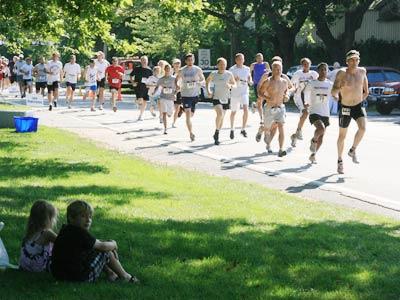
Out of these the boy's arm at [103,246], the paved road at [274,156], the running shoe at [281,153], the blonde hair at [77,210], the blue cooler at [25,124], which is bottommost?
the paved road at [274,156]

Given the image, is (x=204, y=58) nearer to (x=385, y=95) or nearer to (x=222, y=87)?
(x=385, y=95)

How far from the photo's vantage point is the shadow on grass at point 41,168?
12.4 metres

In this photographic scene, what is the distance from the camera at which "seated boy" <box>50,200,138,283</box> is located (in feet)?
20.7

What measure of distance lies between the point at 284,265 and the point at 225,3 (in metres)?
37.4

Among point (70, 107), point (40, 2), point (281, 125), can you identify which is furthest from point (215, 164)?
point (70, 107)

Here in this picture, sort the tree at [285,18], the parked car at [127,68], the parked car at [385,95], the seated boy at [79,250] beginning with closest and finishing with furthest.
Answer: the seated boy at [79,250] → the parked car at [385,95] → the tree at [285,18] → the parked car at [127,68]

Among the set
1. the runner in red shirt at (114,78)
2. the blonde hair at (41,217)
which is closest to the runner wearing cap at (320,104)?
the blonde hair at (41,217)

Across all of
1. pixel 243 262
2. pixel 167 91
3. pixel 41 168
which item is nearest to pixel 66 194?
pixel 41 168

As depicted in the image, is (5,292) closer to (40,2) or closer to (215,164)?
(215,164)

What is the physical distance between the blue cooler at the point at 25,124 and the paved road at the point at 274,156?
1414 mm

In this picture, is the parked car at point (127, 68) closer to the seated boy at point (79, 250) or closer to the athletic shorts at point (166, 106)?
the athletic shorts at point (166, 106)

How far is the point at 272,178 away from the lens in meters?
13.4

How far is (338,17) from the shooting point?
42.4 m

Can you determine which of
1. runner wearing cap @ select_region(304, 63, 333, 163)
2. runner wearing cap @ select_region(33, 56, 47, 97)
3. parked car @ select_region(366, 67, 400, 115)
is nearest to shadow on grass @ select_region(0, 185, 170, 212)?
runner wearing cap @ select_region(304, 63, 333, 163)
